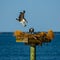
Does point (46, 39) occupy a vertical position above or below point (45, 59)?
above

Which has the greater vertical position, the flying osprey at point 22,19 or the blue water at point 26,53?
the flying osprey at point 22,19

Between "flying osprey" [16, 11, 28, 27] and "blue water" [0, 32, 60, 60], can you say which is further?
"blue water" [0, 32, 60, 60]

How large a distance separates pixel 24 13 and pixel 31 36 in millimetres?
1236

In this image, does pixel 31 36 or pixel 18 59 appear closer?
pixel 31 36

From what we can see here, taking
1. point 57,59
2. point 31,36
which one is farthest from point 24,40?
point 57,59

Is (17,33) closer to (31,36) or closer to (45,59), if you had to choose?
(31,36)

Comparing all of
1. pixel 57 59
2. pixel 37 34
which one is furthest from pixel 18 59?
pixel 37 34

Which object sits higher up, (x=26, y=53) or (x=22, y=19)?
(x=22, y=19)

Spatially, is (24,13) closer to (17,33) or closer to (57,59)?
(17,33)

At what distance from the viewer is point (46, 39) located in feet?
72.2

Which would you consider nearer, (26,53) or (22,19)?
(22,19)

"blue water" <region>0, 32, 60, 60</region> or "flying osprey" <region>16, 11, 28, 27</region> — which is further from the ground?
"flying osprey" <region>16, 11, 28, 27</region>

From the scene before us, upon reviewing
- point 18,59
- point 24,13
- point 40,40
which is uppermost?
point 24,13

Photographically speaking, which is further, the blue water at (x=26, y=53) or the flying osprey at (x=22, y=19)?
the blue water at (x=26, y=53)
